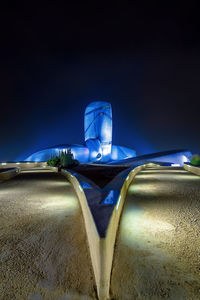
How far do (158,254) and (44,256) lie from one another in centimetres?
140

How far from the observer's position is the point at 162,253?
2.60m

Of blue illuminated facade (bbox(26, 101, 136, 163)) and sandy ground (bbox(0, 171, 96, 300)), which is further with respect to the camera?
blue illuminated facade (bbox(26, 101, 136, 163))

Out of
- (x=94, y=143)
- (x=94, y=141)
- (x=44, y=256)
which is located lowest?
(x=44, y=256)

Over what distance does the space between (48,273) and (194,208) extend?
324cm

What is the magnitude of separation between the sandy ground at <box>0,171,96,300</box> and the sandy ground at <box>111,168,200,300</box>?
40cm

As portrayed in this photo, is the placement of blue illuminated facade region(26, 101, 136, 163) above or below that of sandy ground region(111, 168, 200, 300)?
above

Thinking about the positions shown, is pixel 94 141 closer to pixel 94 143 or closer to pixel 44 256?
pixel 94 143

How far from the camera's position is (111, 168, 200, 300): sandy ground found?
2.04 m

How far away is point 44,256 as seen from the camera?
257 cm

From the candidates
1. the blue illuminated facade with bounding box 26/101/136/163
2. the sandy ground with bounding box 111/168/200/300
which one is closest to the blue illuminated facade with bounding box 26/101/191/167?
the blue illuminated facade with bounding box 26/101/136/163

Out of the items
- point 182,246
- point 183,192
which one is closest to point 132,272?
point 182,246

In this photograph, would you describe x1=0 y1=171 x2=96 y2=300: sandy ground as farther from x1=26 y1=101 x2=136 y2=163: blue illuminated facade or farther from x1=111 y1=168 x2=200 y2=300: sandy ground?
x1=26 y1=101 x2=136 y2=163: blue illuminated facade

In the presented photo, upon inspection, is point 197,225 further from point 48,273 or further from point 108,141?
point 108,141

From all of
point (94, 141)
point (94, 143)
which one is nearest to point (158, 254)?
point (94, 143)
